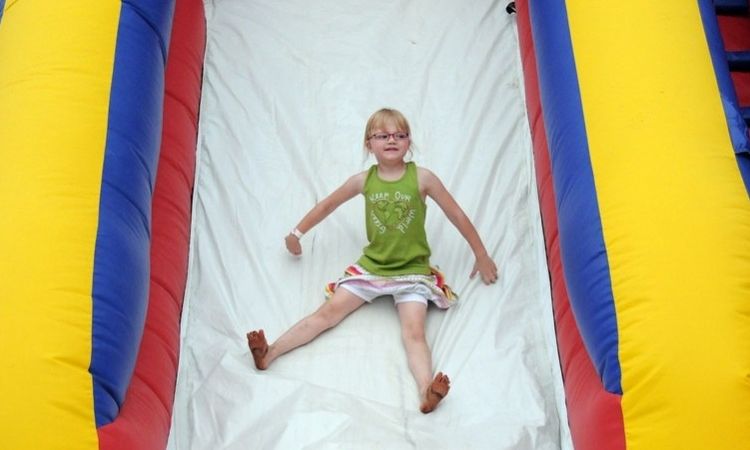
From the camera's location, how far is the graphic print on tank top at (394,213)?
9.05ft

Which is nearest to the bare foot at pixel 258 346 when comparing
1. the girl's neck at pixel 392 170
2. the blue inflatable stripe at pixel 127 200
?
the blue inflatable stripe at pixel 127 200

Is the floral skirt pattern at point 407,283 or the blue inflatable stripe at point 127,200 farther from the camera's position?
the floral skirt pattern at point 407,283

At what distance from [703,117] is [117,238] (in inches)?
47.4

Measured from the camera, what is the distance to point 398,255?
2754 mm

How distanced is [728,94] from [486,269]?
26.2 inches

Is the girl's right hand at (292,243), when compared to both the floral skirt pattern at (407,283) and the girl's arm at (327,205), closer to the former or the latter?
the girl's arm at (327,205)

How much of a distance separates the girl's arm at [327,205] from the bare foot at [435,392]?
540 mm

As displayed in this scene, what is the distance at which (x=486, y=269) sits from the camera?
2.81 m

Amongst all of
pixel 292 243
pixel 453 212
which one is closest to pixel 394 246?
pixel 453 212

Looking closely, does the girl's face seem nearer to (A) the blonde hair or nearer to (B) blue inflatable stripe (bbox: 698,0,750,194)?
(A) the blonde hair

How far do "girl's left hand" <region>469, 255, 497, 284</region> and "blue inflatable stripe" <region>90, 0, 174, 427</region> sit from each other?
767 millimetres

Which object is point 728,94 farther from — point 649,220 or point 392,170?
point 392,170

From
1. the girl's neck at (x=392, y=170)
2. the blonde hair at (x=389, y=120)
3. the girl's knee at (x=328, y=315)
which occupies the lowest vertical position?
the girl's knee at (x=328, y=315)

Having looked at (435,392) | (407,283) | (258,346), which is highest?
(407,283)
